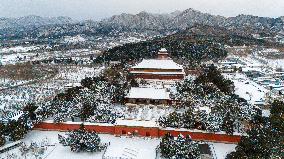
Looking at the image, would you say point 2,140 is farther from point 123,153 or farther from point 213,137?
point 213,137

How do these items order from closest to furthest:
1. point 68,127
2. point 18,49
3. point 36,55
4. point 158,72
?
1. point 68,127
2. point 158,72
3. point 36,55
4. point 18,49

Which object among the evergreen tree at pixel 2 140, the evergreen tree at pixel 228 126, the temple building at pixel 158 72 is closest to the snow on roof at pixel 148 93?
the temple building at pixel 158 72

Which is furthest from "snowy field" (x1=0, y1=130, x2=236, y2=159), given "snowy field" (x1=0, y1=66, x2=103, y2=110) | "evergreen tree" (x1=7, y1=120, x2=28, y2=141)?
"snowy field" (x1=0, y1=66, x2=103, y2=110)

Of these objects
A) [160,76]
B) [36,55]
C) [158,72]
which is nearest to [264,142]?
[160,76]

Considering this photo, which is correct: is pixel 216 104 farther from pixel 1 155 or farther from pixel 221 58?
pixel 221 58

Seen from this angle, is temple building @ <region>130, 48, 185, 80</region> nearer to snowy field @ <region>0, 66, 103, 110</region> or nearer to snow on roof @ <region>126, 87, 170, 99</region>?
snow on roof @ <region>126, 87, 170, 99</region>

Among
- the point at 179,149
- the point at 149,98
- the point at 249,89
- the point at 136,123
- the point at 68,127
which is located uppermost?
the point at 149,98

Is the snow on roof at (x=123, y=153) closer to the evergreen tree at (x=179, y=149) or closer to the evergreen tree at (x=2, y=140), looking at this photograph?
the evergreen tree at (x=179, y=149)

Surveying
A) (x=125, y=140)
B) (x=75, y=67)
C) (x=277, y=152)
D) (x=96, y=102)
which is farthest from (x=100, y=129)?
(x=75, y=67)
